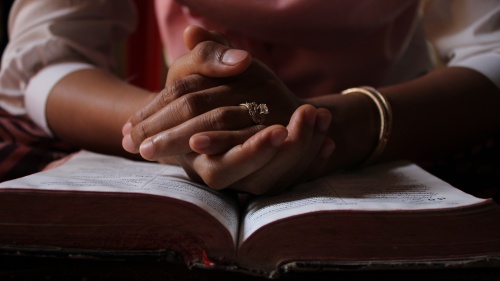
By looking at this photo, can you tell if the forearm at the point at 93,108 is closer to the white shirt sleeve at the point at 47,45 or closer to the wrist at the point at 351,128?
the white shirt sleeve at the point at 47,45

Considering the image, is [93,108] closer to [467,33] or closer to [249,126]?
[249,126]

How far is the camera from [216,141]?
17.8 inches

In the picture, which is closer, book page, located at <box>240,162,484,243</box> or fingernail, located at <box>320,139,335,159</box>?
book page, located at <box>240,162,484,243</box>

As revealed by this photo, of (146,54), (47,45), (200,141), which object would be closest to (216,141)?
(200,141)

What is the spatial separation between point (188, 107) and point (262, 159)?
0.32 feet

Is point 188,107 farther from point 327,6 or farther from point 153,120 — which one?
point 327,6

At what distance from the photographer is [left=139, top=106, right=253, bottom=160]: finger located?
47 cm

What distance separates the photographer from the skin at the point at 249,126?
17.9 inches

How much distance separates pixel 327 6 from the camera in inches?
30.4

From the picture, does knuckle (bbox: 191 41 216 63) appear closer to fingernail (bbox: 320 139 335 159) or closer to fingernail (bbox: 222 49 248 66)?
fingernail (bbox: 222 49 248 66)

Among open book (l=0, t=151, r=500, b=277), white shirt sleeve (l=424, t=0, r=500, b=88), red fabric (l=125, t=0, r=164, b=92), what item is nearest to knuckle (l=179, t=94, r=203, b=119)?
open book (l=0, t=151, r=500, b=277)

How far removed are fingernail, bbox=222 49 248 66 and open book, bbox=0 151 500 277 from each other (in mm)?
148

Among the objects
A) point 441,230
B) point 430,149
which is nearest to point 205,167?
point 441,230

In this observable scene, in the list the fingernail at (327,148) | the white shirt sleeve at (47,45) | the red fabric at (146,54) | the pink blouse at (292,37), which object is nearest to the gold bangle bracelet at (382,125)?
the fingernail at (327,148)
